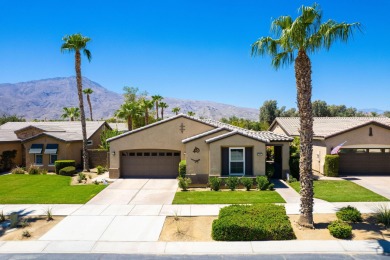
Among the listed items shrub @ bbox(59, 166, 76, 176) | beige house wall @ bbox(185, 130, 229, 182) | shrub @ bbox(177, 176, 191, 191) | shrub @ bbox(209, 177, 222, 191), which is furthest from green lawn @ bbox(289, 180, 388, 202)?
shrub @ bbox(59, 166, 76, 176)

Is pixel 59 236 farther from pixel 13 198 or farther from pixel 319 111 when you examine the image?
pixel 319 111

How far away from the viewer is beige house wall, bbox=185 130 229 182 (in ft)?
69.8

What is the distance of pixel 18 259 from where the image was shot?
33.8 feet

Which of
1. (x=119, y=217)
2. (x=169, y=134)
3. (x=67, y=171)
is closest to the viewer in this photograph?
(x=119, y=217)

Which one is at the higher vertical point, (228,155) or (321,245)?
(228,155)

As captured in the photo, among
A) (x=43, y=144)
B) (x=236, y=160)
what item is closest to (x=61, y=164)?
(x=43, y=144)

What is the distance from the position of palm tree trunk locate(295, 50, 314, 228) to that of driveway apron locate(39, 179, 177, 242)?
599cm

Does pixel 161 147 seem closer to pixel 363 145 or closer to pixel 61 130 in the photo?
pixel 61 130

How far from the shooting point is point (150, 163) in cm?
2461

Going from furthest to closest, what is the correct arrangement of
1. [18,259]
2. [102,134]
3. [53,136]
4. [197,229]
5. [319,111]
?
[319,111], [102,134], [53,136], [197,229], [18,259]

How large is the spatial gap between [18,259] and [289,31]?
12.3 metres

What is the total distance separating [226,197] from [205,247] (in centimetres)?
676

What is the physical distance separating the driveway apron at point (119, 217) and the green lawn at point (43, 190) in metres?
1.05

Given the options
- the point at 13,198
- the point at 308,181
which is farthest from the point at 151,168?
the point at 308,181
